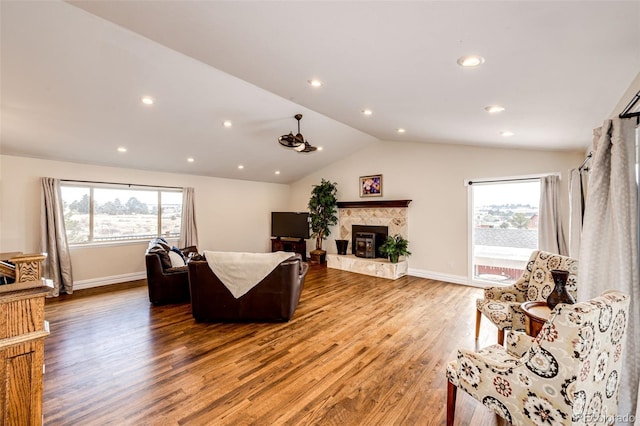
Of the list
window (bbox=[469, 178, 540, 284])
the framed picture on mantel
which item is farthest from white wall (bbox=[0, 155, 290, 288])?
window (bbox=[469, 178, 540, 284])

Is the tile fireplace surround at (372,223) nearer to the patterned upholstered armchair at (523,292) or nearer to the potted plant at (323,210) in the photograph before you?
the potted plant at (323,210)

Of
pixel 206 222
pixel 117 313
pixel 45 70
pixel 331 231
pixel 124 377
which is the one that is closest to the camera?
pixel 124 377

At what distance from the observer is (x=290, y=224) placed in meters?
8.05

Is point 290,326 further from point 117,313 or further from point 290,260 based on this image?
point 117,313

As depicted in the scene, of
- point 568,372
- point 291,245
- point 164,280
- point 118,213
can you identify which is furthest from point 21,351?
point 291,245

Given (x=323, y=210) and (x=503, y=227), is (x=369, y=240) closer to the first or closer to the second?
(x=323, y=210)

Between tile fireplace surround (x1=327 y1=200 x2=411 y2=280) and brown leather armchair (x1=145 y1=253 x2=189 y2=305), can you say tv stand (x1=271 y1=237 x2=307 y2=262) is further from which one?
brown leather armchair (x1=145 y1=253 x2=189 y2=305)

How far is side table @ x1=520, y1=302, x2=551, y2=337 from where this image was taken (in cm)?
199

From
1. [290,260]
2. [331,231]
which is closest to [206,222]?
[331,231]

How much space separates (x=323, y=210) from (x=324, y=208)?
0.07m

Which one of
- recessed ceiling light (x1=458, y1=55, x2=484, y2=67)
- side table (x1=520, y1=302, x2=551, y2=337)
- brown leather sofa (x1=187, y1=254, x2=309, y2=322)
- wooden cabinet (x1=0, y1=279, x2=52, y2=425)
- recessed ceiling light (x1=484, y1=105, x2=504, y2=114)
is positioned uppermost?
recessed ceiling light (x1=484, y1=105, x2=504, y2=114)

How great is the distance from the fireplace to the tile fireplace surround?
0.13 metres

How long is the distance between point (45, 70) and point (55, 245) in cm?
330

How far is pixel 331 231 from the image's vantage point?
7.79 m
